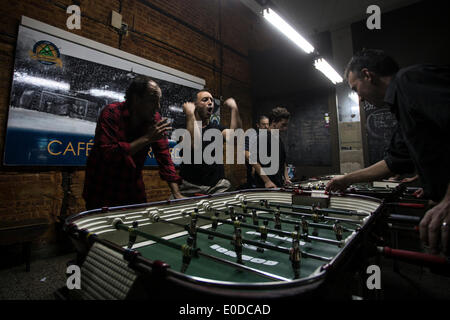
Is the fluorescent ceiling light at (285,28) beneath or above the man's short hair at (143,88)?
above

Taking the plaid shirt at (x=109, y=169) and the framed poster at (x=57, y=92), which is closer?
the plaid shirt at (x=109, y=169)

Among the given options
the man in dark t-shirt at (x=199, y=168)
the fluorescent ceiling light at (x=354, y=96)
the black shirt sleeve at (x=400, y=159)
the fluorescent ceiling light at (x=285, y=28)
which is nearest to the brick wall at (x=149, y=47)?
the man in dark t-shirt at (x=199, y=168)

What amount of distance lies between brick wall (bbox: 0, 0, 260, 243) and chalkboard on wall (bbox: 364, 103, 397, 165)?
2.76m

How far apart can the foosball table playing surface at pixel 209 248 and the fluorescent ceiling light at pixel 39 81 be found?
246 cm

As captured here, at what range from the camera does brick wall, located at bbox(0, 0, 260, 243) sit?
8.12 feet

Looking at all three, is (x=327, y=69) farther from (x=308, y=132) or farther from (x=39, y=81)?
(x=39, y=81)

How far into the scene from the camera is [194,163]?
2195 millimetres

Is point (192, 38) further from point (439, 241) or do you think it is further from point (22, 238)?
point (439, 241)

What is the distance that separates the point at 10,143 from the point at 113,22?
2.19 meters

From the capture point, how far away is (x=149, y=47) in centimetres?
381

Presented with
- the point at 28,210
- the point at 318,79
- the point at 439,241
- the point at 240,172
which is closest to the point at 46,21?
the point at 28,210

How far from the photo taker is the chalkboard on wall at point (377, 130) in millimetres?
4184

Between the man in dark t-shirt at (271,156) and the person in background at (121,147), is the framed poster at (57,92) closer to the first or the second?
the person in background at (121,147)

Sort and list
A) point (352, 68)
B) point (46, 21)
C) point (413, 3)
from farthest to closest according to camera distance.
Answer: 1. point (413, 3)
2. point (46, 21)
3. point (352, 68)
